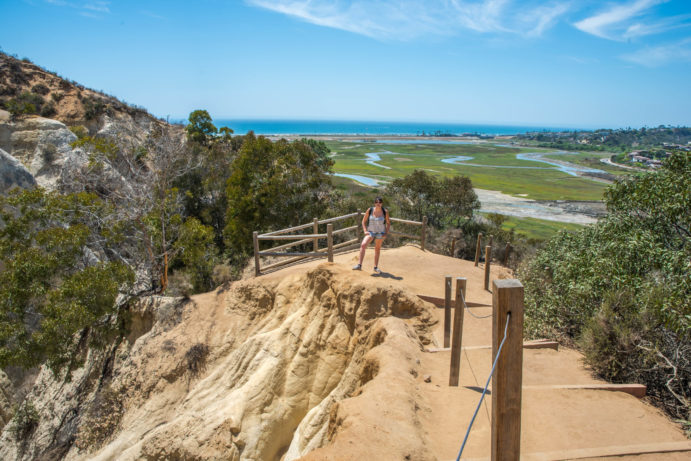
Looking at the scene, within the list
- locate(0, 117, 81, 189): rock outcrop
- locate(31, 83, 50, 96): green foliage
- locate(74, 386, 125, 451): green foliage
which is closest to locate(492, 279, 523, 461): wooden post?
locate(74, 386, 125, 451): green foliage

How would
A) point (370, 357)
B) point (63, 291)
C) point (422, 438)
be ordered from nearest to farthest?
1. point (422, 438)
2. point (370, 357)
3. point (63, 291)

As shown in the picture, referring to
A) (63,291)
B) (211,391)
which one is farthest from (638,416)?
(63,291)

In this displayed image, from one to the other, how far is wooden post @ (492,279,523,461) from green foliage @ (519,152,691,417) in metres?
3.92

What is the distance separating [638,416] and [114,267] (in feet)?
45.1

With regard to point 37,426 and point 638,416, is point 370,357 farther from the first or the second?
point 37,426

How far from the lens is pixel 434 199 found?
29.9 meters

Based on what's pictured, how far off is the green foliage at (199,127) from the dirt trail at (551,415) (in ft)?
110

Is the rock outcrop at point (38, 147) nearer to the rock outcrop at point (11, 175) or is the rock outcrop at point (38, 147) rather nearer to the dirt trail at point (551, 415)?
the rock outcrop at point (11, 175)

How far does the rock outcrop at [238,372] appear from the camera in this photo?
9445 millimetres

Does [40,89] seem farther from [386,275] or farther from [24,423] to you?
[386,275]

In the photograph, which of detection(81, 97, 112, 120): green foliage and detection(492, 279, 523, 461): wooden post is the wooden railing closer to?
detection(492, 279, 523, 461): wooden post

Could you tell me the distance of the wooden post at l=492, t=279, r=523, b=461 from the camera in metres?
3.60

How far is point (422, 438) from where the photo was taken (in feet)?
17.3

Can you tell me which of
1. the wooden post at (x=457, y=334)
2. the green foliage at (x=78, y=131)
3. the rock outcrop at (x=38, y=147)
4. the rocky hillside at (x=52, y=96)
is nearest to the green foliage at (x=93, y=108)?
the rocky hillside at (x=52, y=96)
